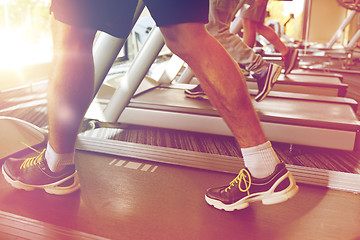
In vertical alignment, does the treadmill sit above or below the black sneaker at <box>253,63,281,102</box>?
below

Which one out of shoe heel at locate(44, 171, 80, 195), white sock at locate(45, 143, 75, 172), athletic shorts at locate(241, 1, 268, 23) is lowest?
shoe heel at locate(44, 171, 80, 195)

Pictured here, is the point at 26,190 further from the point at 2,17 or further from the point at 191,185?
the point at 2,17

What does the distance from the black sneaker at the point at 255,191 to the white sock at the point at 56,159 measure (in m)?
0.55

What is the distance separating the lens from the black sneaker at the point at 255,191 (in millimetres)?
962

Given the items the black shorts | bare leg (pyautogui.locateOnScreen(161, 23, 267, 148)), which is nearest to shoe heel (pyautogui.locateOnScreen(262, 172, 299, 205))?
bare leg (pyautogui.locateOnScreen(161, 23, 267, 148))

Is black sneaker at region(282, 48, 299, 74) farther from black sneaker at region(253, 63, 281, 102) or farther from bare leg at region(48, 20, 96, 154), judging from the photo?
bare leg at region(48, 20, 96, 154)

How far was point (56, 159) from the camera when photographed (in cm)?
111

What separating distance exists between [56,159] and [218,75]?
676mm

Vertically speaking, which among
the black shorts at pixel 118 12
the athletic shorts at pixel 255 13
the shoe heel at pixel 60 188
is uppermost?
the black shorts at pixel 118 12

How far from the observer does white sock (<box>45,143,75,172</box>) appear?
1109 millimetres

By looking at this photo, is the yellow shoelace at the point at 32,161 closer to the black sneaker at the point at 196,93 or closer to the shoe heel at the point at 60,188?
the shoe heel at the point at 60,188

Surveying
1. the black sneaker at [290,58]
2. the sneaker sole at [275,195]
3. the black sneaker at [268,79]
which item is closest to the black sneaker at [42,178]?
the sneaker sole at [275,195]

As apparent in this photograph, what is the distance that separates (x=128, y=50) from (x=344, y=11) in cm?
947

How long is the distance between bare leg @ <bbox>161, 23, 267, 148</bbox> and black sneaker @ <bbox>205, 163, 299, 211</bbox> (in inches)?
5.3
